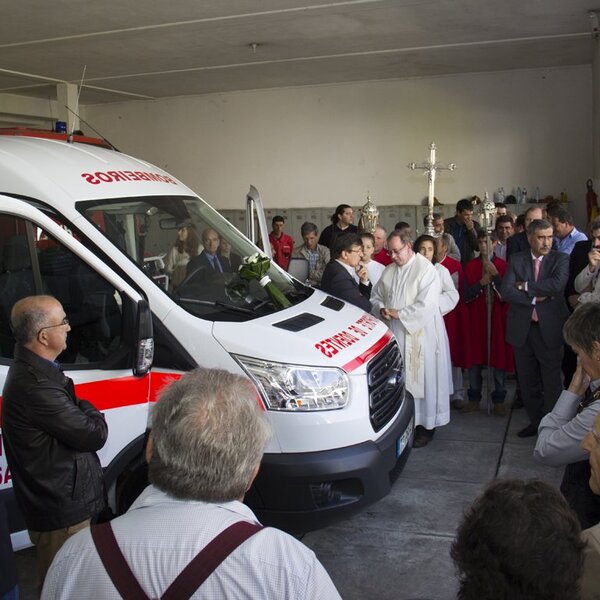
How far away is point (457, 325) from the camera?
756 centimetres

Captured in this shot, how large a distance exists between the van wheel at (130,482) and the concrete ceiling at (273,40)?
25.5ft

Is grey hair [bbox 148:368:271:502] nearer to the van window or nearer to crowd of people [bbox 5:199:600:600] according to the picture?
crowd of people [bbox 5:199:600:600]

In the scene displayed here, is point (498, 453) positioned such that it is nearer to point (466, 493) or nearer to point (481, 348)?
point (466, 493)

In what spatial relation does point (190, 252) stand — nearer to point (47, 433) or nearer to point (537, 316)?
point (47, 433)

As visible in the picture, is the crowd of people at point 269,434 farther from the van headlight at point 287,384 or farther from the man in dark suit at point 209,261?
the van headlight at point 287,384

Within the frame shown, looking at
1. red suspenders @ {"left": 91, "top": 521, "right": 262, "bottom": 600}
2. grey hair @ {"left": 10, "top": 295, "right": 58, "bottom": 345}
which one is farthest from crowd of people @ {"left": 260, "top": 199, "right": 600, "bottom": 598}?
grey hair @ {"left": 10, "top": 295, "right": 58, "bottom": 345}

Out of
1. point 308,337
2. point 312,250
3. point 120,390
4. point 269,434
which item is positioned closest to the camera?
point 269,434

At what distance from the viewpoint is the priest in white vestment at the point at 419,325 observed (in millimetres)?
6297

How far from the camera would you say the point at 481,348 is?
735 centimetres

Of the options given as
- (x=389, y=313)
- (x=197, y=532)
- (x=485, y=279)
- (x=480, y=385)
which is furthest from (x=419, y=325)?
(x=197, y=532)

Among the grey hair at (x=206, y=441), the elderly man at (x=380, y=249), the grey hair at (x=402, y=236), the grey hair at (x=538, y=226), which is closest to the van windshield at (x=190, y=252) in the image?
the grey hair at (x=402, y=236)

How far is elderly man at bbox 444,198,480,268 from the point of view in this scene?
30.9ft

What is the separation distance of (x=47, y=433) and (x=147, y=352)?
2.62 feet

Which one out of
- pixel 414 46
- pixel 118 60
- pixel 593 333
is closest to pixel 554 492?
pixel 593 333
